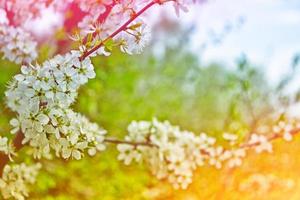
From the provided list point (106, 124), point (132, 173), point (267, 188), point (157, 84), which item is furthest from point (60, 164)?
point (157, 84)

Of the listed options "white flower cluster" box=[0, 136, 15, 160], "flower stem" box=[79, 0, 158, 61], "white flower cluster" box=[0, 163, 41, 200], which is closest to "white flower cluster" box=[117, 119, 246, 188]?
"white flower cluster" box=[0, 163, 41, 200]

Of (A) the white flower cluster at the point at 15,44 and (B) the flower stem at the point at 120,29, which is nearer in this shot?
(B) the flower stem at the point at 120,29

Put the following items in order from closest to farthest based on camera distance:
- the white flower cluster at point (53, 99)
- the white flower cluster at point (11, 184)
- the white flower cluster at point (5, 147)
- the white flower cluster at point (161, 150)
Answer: the white flower cluster at point (53, 99), the white flower cluster at point (5, 147), the white flower cluster at point (11, 184), the white flower cluster at point (161, 150)

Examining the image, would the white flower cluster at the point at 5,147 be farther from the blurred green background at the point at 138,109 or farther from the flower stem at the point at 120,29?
the blurred green background at the point at 138,109

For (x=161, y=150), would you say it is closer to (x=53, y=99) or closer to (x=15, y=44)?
(x=15, y=44)

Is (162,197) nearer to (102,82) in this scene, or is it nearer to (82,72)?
(102,82)

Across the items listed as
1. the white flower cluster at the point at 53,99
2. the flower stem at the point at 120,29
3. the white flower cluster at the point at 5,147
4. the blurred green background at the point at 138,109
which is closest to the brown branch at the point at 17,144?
the white flower cluster at the point at 5,147
